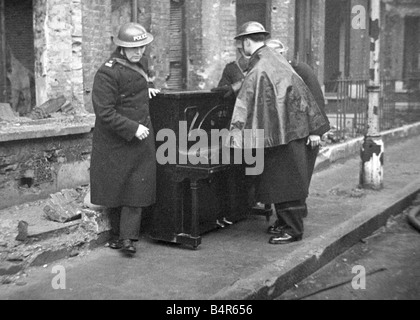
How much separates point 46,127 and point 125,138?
2367mm

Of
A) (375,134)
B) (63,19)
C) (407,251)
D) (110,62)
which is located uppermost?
(63,19)

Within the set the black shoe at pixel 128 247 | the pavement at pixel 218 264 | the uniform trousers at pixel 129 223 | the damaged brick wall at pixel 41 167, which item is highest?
the damaged brick wall at pixel 41 167

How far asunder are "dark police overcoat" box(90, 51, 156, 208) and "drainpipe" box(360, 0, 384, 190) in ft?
13.8

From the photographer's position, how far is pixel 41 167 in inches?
309

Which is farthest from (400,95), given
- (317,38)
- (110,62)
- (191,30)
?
(110,62)

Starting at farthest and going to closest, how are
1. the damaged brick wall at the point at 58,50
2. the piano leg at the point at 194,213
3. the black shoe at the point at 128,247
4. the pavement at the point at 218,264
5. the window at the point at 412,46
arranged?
the window at the point at 412,46, the damaged brick wall at the point at 58,50, the piano leg at the point at 194,213, the black shoe at the point at 128,247, the pavement at the point at 218,264

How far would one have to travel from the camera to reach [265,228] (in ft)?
23.8

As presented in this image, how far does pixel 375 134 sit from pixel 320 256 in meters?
3.51

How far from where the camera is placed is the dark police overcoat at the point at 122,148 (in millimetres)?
5863

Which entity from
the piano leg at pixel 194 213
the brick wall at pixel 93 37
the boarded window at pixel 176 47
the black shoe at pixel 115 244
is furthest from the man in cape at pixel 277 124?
the boarded window at pixel 176 47

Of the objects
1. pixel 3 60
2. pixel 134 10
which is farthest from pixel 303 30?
pixel 3 60

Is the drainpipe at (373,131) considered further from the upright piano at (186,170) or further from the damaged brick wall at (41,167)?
the damaged brick wall at (41,167)

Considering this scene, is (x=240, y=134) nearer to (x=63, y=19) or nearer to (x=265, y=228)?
(x=265, y=228)

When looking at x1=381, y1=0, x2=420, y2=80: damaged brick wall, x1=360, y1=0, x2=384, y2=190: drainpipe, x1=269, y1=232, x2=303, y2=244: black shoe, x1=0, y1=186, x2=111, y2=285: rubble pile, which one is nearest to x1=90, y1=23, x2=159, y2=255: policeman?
x1=0, y1=186, x2=111, y2=285: rubble pile
